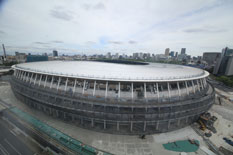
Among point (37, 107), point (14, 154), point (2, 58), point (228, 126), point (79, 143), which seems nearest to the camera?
point (14, 154)

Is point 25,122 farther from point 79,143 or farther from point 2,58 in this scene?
point 2,58

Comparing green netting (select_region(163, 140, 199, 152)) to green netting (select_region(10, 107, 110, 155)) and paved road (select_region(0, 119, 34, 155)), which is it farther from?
paved road (select_region(0, 119, 34, 155))

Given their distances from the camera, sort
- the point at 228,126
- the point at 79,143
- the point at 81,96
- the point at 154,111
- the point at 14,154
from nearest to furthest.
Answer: the point at 14,154
the point at 79,143
the point at 154,111
the point at 81,96
the point at 228,126

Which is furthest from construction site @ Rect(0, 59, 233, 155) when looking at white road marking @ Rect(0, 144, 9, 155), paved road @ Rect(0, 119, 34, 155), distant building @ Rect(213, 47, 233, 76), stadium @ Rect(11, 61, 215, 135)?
distant building @ Rect(213, 47, 233, 76)

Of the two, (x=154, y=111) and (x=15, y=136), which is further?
(x=154, y=111)

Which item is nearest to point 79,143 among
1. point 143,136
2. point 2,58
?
point 143,136

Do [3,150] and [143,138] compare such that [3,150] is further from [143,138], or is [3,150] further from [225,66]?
[225,66]

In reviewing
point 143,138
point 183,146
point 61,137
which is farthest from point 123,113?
point 61,137
